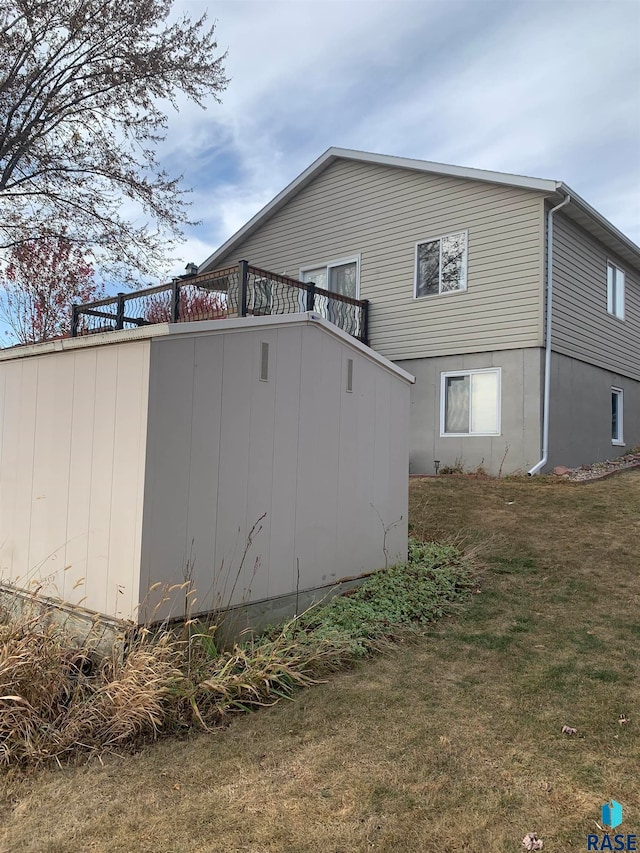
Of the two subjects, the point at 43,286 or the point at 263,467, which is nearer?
the point at 263,467

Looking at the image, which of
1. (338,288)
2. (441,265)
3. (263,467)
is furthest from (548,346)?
(263,467)

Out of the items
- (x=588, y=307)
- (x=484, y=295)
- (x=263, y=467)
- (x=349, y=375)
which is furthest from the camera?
(x=588, y=307)

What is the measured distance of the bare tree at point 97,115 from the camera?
9594mm

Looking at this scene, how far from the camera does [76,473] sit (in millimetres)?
4461

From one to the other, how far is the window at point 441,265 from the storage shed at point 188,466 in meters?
7.32

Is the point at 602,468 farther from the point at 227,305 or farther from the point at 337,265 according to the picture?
the point at 227,305

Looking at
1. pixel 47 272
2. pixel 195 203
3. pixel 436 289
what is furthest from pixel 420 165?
pixel 47 272

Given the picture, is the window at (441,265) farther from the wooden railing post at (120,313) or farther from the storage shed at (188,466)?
the storage shed at (188,466)

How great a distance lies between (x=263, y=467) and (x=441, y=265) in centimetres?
923

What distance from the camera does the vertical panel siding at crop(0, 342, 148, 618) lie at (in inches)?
158

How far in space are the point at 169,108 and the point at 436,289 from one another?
6150mm

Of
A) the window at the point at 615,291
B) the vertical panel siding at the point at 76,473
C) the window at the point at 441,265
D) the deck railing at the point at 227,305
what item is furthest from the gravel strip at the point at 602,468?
the vertical panel siding at the point at 76,473

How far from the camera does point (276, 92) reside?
12.2 m

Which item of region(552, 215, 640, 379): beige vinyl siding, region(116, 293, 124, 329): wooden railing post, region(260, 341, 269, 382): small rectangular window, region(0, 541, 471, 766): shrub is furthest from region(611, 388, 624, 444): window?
region(260, 341, 269, 382): small rectangular window
